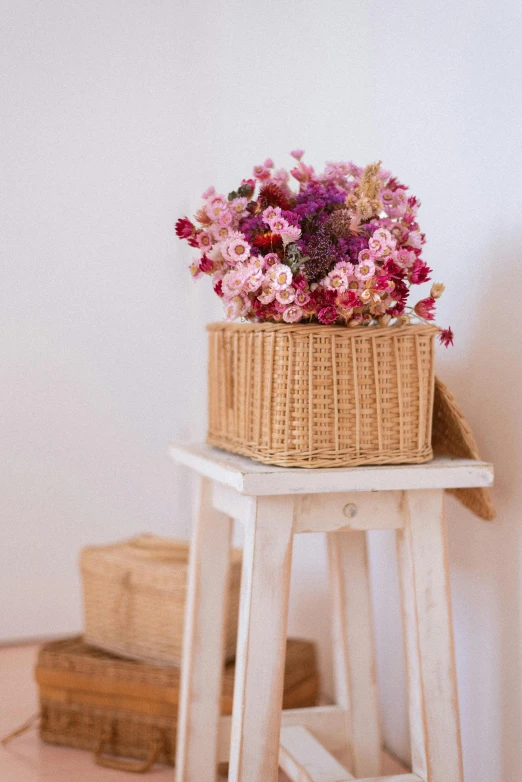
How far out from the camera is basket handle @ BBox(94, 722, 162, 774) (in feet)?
6.40

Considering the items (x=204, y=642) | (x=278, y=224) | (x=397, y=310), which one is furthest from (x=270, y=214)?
(x=204, y=642)

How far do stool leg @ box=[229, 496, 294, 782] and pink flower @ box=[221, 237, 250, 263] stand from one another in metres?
0.36

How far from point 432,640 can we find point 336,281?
1.90 ft

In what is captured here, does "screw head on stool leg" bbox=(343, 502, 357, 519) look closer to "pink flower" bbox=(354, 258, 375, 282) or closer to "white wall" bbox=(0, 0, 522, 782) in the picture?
"pink flower" bbox=(354, 258, 375, 282)

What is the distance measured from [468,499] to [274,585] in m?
0.39

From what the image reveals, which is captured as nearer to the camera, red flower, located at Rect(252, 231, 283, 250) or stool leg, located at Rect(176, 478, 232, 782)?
red flower, located at Rect(252, 231, 283, 250)

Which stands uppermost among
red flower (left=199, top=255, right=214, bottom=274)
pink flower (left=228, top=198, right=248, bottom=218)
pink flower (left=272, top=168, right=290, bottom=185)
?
pink flower (left=272, top=168, right=290, bottom=185)

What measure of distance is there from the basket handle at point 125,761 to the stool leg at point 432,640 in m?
0.76

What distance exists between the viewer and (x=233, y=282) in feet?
4.35

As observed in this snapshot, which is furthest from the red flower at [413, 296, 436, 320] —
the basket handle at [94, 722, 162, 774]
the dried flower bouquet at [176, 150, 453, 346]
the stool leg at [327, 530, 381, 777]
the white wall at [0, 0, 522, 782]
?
the basket handle at [94, 722, 162, 774]

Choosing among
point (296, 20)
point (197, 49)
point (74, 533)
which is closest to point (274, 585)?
point (296, 20)

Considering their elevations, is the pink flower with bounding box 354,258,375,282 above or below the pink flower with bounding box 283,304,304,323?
above

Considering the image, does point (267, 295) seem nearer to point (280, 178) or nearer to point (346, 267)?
point (346, 267)

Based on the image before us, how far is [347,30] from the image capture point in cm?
202
